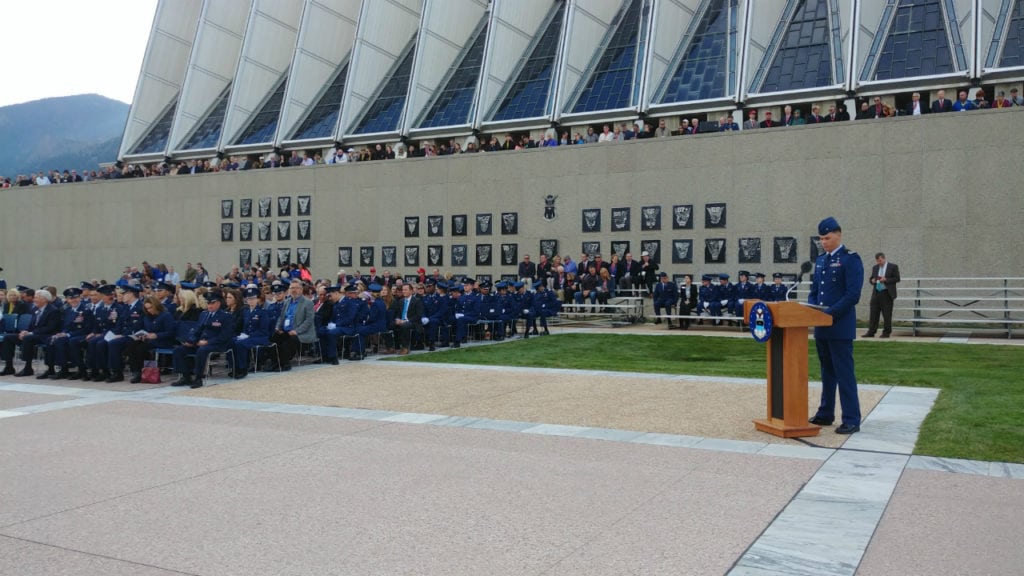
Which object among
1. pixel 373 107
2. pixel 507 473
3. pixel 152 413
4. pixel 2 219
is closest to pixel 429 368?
pixel 152 413

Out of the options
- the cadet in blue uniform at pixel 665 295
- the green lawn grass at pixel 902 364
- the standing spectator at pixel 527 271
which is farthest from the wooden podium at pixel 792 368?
the standing spectator at pixel 527 271

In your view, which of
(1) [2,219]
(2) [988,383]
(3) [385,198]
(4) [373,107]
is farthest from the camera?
(1) [2,219]

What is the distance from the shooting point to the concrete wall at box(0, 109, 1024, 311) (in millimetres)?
20531

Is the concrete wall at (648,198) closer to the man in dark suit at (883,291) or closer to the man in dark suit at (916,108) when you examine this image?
the man in dark suit at (916,108)

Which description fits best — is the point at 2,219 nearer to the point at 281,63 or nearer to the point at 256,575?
the point at 281,63

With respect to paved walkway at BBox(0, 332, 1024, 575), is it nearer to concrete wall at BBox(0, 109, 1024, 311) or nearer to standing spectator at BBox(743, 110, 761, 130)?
concrete wall at BBox(0, 109, 1024, 311)

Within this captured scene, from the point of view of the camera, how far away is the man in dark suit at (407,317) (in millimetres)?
17219

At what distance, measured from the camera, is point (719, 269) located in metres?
23.5

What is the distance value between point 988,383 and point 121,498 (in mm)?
10537

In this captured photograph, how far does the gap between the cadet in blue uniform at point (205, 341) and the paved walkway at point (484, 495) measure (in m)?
2.71

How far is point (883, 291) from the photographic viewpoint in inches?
722

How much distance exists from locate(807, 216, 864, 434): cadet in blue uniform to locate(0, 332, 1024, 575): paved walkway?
395 millimetres

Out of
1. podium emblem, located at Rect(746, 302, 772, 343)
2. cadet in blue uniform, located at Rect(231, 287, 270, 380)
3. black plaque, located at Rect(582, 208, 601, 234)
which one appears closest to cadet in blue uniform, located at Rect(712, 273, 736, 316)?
black plaque, located at Rect(582, 208, 601, 234)

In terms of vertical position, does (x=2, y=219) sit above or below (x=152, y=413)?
above
